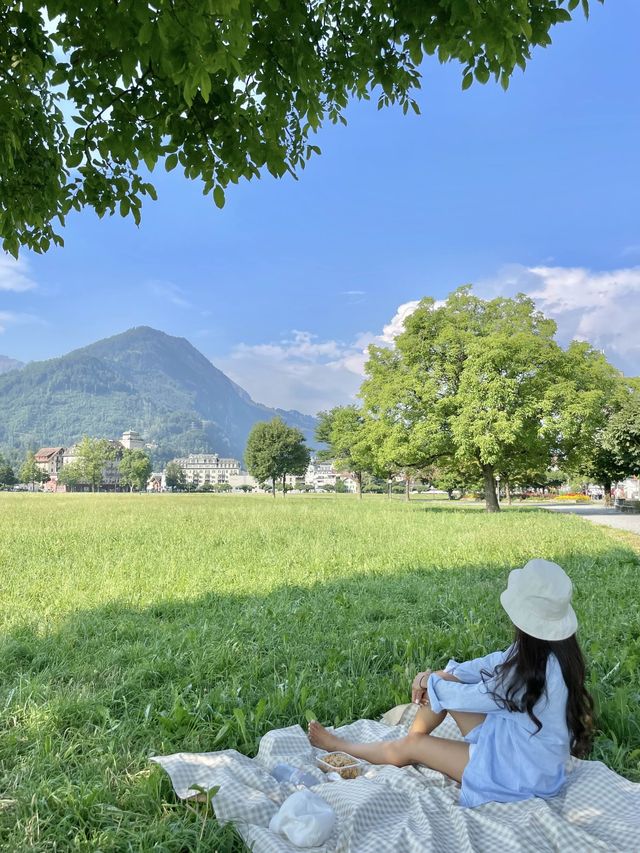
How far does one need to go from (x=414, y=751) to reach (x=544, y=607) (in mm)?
1128

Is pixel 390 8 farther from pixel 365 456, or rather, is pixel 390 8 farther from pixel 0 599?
pixel 365 456

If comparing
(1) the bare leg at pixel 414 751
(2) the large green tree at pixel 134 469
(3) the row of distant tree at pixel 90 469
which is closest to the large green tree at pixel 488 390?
(1) the bare leg at pixel 414 751

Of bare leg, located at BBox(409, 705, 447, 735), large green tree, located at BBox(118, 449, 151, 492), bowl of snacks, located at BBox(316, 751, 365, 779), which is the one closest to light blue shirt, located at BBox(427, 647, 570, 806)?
bare leg, located at BBox(409, 705, 447, 735)

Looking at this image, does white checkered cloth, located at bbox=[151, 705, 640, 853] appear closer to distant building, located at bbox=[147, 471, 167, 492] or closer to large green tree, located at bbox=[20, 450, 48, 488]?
large green tree, located at bbox=[20, 450, 48, 488]

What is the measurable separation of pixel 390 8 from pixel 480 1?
102cm

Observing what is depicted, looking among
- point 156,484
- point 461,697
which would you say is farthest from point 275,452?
point 156,484

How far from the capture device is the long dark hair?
2.80 metres

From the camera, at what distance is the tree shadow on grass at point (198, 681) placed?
2822 millimetres

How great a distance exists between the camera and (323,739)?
11.3 ft

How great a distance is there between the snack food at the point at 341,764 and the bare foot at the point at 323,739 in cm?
7

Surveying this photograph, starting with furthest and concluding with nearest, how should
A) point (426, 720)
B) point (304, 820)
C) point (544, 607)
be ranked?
1. point (426, 720)
2. point (544, 607)
3. point (304, 820)

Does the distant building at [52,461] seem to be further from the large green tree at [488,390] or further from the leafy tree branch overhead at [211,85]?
the leafy tree branch overhead at [211,85]

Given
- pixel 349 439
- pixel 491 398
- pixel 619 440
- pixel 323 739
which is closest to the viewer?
pixel 323 739

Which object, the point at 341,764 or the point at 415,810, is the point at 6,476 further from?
the point at 415,810
